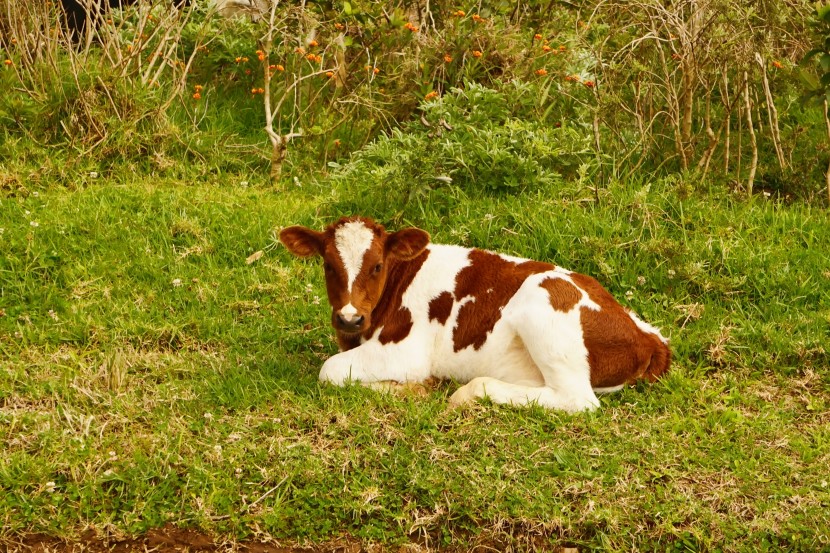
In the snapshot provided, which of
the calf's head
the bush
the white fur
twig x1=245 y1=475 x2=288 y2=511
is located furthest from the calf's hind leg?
the bush

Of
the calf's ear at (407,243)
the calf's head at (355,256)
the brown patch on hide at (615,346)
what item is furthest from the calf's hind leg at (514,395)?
the calf's ear at (407,243)

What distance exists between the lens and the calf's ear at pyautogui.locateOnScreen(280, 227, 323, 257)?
20.2 feet

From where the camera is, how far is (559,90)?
9.22 meters

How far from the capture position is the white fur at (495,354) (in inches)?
231

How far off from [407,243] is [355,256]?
394mm

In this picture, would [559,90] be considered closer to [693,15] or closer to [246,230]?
[693,15]

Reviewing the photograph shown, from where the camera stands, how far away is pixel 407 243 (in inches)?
245

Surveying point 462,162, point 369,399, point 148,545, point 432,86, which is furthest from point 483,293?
point 432,86

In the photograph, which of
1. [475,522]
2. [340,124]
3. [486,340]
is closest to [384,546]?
[475,522]

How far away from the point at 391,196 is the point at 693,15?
282 cm

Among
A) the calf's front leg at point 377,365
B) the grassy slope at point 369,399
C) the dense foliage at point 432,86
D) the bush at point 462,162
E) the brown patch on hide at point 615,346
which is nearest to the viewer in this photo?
the grassy slope at point 369,399

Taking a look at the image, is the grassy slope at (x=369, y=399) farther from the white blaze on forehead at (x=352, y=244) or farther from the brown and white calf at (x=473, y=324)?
the white blaze on forehead at (x=352, y=244)

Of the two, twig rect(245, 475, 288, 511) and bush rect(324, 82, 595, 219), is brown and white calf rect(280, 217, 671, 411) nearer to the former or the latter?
twig rect(245, 475, 288, 511)

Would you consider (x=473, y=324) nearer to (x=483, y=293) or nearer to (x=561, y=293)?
(x=483, y=293)
